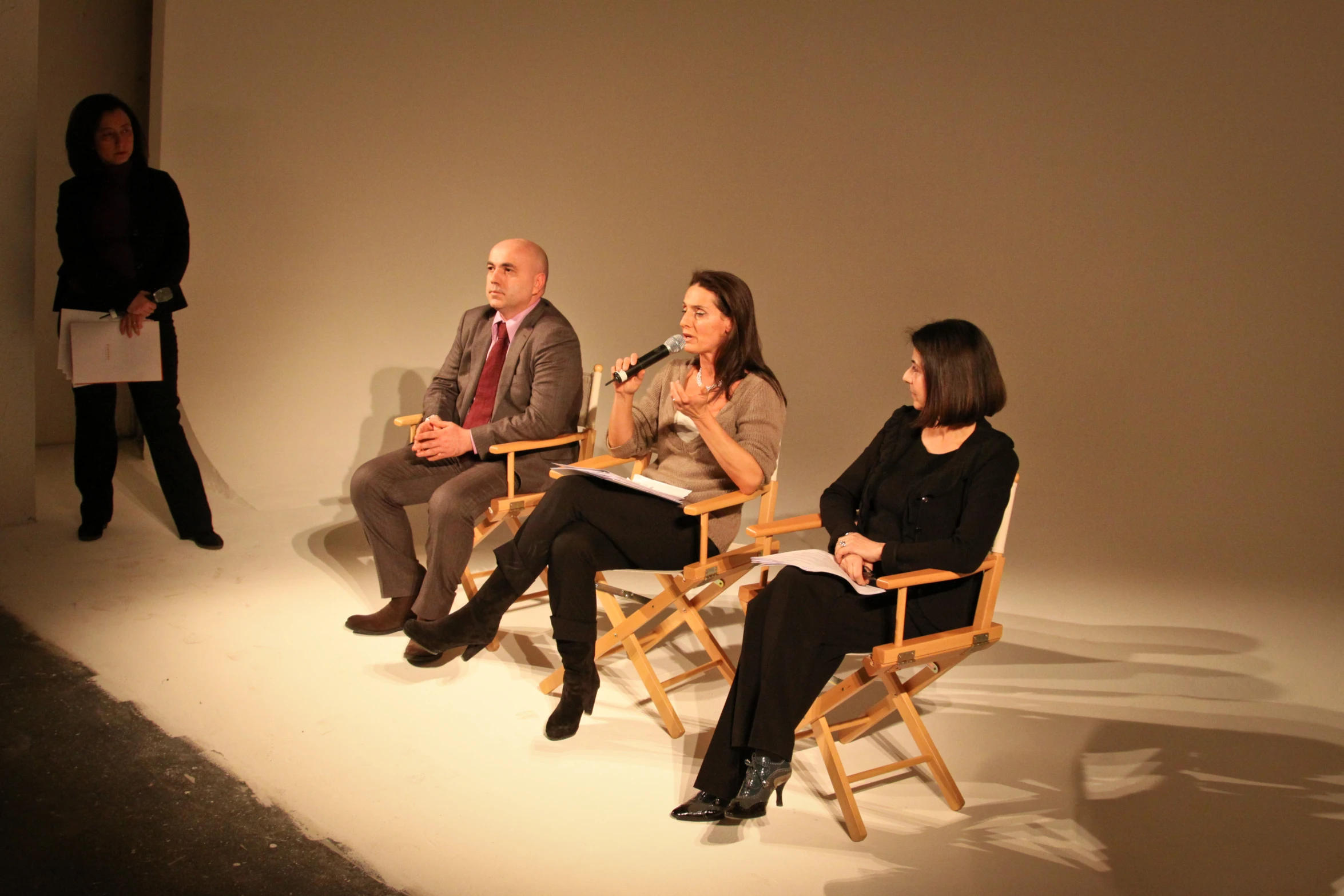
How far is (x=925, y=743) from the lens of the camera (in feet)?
8.71

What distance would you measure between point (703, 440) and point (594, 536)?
0.48 metres

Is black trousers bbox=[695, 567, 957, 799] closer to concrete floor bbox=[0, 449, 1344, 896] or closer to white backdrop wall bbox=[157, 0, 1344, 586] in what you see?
concrete floor bbox=[0, 449, 1344, 896]

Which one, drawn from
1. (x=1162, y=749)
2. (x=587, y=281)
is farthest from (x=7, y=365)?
(x=1162, y=749)

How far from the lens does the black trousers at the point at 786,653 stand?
7.80 feet

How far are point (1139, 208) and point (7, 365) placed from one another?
15.2 feet

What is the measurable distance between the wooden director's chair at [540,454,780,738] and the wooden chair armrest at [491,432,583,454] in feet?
1.11

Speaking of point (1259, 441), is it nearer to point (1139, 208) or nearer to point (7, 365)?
point (1139, 208)

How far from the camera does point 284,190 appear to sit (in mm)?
4938

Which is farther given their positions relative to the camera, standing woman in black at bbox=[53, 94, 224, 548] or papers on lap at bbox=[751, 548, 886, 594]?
standing woman in black at bbox=[53, 94, 224, 548]

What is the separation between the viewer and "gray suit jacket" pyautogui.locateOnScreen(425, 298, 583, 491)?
3.51 meters

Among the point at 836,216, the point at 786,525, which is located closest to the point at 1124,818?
the point at 786,525

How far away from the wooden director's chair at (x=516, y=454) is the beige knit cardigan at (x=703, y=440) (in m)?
0.25

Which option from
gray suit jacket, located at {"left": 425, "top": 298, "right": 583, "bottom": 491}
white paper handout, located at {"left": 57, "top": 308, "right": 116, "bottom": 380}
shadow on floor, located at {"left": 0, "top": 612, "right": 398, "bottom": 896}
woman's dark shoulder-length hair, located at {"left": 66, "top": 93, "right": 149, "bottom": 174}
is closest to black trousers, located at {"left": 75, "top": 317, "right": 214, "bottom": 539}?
white paper handout, located at {"left": 57, "top": 308, "right": 116, "bottom": 380}

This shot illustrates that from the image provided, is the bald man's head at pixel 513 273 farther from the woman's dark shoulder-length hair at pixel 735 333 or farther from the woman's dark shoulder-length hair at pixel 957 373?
the woman's dark shoulder-length hair at pixel 957 373
